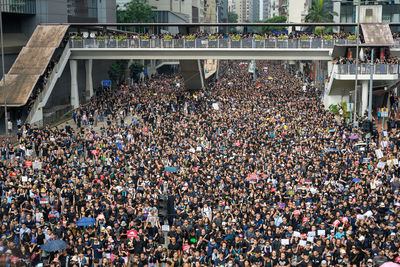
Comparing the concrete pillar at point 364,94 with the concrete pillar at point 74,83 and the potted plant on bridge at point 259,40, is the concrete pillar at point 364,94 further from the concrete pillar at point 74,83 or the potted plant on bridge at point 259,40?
the concrete pillar at point 74,83

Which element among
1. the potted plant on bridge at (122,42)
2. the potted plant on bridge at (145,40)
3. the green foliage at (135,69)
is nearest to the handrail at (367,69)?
the potted plant on bridge at (145,40)

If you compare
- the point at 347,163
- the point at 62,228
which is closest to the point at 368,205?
the point at 347,163

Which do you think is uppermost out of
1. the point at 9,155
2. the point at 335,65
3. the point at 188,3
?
the point at 188,3

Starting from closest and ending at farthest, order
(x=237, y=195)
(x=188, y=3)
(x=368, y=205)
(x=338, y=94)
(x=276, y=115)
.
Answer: (x=368, y=205), (x=237, y=195), (x=276, y=115), (x=338, y=94), (x=188, y=3)

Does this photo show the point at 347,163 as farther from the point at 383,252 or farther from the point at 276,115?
the point at 276,115

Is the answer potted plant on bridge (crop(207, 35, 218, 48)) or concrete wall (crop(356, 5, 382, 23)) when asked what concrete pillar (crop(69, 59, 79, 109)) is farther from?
concrete wall (crop(356, 5, 382, 23))

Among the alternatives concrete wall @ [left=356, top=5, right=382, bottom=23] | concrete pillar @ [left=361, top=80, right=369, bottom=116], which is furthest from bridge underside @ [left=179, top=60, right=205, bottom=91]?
concrete wall @ [left=356, top=5, right=382, bottom=23]

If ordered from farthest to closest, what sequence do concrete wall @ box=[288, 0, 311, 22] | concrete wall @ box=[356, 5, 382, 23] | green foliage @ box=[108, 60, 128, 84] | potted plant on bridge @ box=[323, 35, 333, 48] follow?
concrete wall @ box=[288, 0, 311, 22] < green foliage @ box=[108, 60, 128, 84] < concrete wall @ box=[356, 5, 382, 23] < potted plant on bridge @ box=[323, 35, 333, 48]
